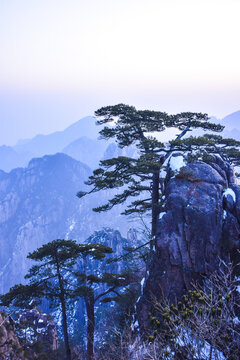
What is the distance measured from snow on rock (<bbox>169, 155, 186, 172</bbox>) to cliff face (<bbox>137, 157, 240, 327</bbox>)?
4.93ft

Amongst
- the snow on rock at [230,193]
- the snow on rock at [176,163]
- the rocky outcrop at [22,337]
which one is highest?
the snow on rock at [176,163]

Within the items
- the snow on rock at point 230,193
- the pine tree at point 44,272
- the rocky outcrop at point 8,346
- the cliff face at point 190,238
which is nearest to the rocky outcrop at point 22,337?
the rocky outcrop at point 8,346

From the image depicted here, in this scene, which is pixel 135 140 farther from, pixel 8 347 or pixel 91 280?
pixel 8 347

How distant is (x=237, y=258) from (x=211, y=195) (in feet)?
12.3

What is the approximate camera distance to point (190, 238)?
628 inches

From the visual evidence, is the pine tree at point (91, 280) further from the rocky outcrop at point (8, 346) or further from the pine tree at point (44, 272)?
the rocky outcrop at point (8, 346)

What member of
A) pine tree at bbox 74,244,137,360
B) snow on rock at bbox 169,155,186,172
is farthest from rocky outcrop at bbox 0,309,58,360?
snow on rock at bbox 169,155,186,172

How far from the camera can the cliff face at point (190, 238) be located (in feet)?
51.1

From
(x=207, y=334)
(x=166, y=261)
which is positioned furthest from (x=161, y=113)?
(x=207, y=334)

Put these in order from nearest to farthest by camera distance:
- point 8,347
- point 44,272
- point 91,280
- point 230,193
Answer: point 8,347 < point 230,193 < point 44,272 < point 91,280

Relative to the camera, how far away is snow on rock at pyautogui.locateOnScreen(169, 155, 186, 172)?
60.0 ft

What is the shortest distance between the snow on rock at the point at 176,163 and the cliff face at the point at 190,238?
1.50m

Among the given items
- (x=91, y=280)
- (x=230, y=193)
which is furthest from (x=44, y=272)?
(x=230, y=193)

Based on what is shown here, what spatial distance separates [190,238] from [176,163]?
203 inches
